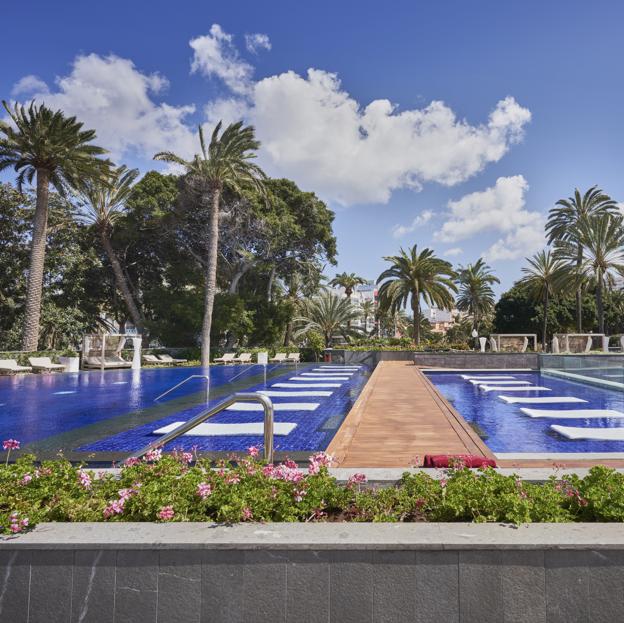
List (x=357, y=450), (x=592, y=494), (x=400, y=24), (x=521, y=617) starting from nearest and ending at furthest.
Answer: (x=521, y=617), (x=592, y=494), (x=357, y=450), (x=400, y=24)

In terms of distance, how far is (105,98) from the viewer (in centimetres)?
1973

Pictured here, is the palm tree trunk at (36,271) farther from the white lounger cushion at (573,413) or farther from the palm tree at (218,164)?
the white lounger cushion at (573,413)

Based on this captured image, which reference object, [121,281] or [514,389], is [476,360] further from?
[121,281]

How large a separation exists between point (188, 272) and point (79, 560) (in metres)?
32.4

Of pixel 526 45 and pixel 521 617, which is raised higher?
pixel 526 45

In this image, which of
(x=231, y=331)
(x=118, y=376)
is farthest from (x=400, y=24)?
(x=231, y=331)

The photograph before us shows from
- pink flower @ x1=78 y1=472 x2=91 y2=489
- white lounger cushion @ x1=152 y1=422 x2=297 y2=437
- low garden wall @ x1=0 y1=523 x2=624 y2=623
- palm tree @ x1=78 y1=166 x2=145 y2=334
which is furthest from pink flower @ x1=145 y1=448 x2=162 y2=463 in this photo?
palm tree @ x1=78 y1=166 x2=145 y2=334

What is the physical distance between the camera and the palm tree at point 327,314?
3812 centimetres

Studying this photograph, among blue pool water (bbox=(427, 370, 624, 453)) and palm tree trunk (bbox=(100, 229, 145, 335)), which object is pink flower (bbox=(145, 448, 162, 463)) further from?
palm tree trunk (bbox=(100, 229, 145, 335))

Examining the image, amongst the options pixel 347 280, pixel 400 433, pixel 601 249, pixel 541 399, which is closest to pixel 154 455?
pixel 400 433

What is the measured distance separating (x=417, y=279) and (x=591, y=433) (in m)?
27.4

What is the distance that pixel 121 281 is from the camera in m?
30.5

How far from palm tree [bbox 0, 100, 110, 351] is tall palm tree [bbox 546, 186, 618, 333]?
1324 inches

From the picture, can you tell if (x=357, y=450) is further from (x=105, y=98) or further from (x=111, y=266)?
(x=111, y=266)
